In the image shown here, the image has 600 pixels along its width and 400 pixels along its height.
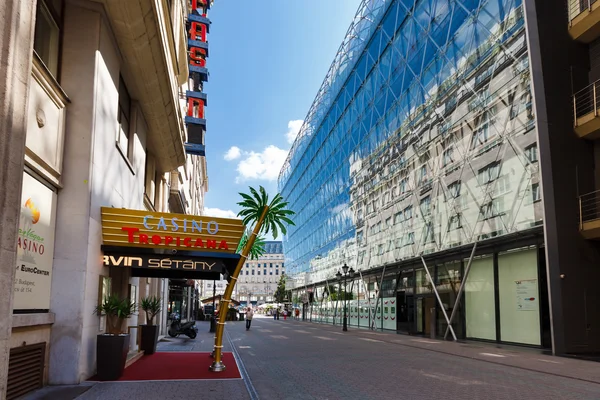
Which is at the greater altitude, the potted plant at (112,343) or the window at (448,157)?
the window at (448,157)

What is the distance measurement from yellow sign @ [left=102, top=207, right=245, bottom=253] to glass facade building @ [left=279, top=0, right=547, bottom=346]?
1179 cm

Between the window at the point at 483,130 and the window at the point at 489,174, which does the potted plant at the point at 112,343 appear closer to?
the window at the point at 489,174

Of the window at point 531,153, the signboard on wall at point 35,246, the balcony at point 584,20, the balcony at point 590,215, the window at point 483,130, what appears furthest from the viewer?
the window at point 483,130

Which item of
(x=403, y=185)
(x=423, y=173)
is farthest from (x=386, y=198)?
(x=423, y=173)

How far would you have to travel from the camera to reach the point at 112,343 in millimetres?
10812

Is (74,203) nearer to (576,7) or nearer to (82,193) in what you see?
(82,193)

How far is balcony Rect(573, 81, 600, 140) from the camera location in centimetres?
1831

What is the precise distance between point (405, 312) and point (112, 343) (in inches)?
912

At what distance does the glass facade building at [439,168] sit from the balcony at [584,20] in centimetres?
177

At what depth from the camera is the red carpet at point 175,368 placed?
11750mm

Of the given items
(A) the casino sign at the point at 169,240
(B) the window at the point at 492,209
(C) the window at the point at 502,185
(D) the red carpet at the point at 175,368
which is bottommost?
(D) the red carpet at the point at 175,368

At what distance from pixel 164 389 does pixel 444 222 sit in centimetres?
1863

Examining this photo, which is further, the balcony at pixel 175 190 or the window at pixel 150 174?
the balcony at pixel 175 190

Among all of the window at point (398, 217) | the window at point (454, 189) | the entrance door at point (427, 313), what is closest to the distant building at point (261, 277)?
the window at point (398, 217)
